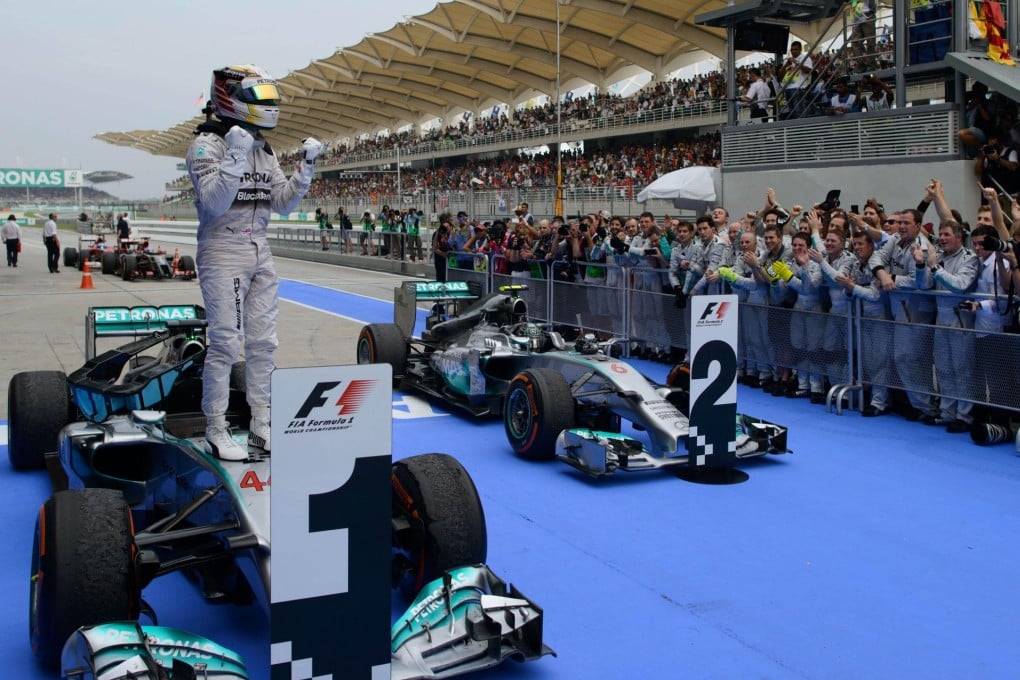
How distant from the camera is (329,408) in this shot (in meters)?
3.50

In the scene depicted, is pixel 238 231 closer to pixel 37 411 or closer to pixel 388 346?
pixel 37 411

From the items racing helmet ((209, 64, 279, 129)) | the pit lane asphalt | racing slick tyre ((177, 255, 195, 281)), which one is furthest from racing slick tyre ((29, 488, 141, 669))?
racing slick tyre ((177, 255, 195, 281))

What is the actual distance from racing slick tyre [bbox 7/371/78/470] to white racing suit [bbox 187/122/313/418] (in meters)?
2.18

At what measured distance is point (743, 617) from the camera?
489 cm

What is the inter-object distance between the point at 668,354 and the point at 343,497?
31.9 feet

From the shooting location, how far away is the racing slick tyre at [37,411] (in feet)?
23.5

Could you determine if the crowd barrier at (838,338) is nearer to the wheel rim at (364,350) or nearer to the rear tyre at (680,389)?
the rear tyre at (680,389)

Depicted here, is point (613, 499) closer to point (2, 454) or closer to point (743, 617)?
point (743, 617)

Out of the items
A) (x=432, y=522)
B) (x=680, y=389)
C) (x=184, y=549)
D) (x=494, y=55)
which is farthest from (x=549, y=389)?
(x=494, y=55)

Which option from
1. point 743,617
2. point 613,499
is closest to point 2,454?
point 613,499

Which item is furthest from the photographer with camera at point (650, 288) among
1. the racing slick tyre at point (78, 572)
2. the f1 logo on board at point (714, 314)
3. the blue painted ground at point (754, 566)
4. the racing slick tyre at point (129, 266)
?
the racing slick tyre at point (129, 266)

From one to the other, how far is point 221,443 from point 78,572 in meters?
1.46

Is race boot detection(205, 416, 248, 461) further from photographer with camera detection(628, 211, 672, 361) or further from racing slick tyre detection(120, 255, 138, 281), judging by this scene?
A: racing slick tyre detection(120, 255, 138, 281)

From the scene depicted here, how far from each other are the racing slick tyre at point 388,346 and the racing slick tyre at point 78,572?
20.4 feet
